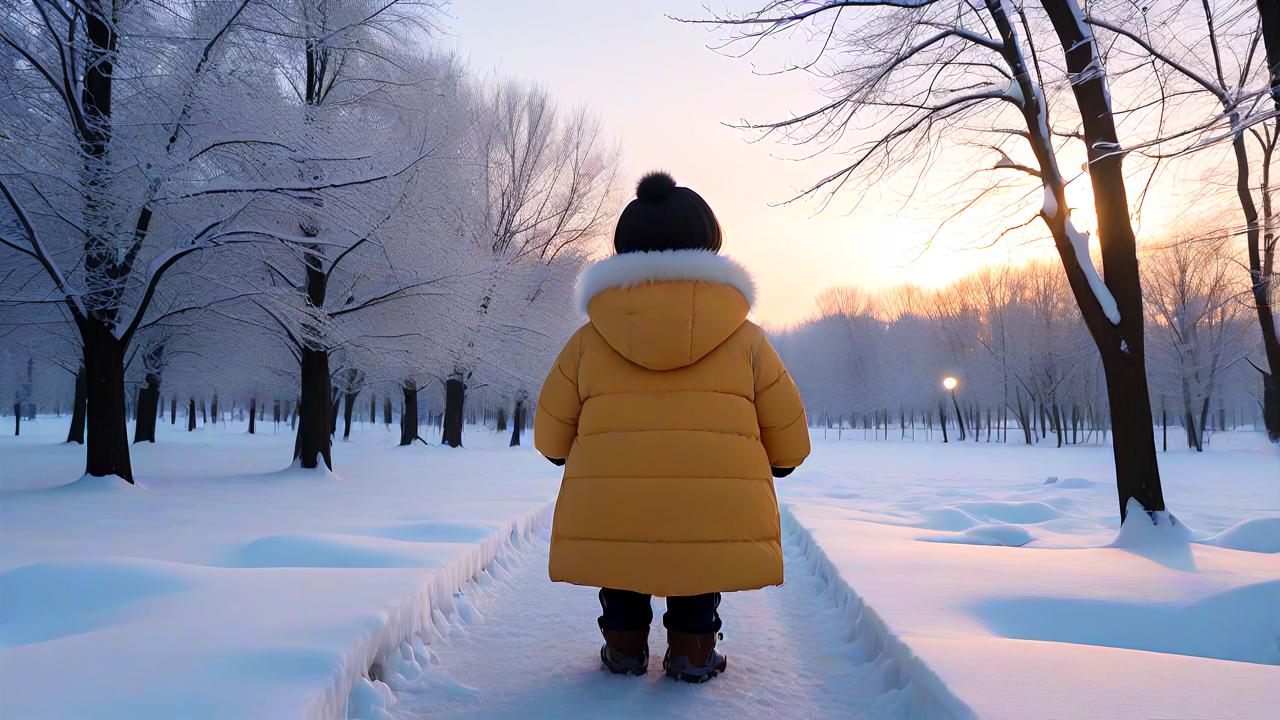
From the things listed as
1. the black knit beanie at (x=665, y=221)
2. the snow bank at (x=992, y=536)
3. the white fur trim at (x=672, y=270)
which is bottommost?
the snow bank at (x=992, y=536)

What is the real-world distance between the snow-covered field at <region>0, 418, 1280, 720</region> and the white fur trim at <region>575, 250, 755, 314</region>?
1495 mm

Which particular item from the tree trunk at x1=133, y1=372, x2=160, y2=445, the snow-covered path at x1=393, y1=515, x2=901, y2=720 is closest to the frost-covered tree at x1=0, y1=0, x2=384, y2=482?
the snow-covered path at x1=393, y1=515, x2=901, y2=720

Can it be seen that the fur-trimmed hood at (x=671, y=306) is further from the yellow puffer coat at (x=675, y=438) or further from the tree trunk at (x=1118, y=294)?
the tree trunk at (x=1118, y=294)

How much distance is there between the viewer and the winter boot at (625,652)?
10.0 feet

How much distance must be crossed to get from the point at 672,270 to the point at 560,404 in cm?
70

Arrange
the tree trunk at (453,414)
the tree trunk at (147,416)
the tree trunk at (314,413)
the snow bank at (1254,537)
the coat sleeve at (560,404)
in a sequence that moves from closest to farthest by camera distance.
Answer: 1. the coat sleeve at (560,404)
2. the snow bank at (1254,537)
3. the tree trunk at (314,413)
4. the tree trunk at (147,416)
5. the tree trunk at (453,414)

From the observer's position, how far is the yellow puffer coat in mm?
2748

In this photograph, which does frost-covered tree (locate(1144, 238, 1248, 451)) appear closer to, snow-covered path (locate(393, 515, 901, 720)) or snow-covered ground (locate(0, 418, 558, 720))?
snow-covered ground (locate(0, 418, 558, 720))

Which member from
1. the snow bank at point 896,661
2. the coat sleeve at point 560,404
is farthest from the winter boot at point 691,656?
the coat sleeve at point 560,404

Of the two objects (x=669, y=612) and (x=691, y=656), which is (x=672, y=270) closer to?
(x=669, y=612)

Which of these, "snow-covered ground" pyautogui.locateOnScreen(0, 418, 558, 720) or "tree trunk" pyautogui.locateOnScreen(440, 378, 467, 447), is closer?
"snow-covered ground" pyautogui.locateOnScreen(0, 418, 558, 720)

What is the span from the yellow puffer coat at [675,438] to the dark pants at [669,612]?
0.64 feet

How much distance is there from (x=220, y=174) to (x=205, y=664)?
7752mm

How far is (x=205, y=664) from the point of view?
99.0 inches
